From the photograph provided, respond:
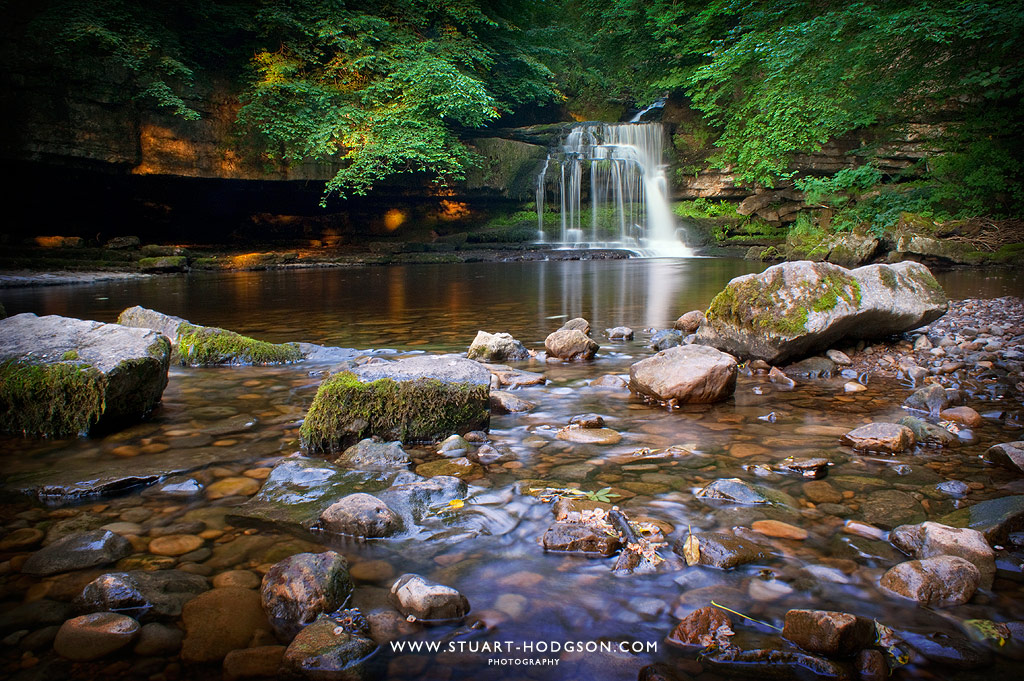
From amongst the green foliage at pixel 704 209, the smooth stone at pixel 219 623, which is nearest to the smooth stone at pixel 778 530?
the smooth stone at pixel 219 623

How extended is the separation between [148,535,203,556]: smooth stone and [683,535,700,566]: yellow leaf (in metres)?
1.64

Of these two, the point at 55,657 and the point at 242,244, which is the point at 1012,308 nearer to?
the point at 55,657

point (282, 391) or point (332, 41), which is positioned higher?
point (332, 41)

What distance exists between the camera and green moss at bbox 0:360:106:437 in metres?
2.98

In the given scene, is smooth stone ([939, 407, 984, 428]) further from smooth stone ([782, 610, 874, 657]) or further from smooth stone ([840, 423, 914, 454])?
smooth stone ([782, 610, 874, 657])

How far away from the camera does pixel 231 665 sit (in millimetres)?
1379

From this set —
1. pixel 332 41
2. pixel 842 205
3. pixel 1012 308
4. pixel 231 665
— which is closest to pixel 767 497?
pixel 231 665

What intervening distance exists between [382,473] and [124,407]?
1720 millimetres

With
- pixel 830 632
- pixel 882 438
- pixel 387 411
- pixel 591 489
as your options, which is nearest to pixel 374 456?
pixel 387 411

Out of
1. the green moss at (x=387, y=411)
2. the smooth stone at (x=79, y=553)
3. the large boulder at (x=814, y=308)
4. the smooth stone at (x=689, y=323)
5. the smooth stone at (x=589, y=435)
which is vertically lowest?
the smooth stone at (x=79, y=553)

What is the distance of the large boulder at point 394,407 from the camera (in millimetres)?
2859

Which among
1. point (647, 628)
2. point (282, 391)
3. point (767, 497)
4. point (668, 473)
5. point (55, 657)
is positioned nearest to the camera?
point (55, 657)

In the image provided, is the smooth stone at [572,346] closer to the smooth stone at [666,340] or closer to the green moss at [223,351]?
the smooth stone at [666,340]

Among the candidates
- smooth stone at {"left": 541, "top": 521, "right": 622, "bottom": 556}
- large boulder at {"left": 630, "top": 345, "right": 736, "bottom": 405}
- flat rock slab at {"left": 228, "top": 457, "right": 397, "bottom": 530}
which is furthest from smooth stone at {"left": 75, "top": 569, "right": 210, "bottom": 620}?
large boulder at {"left": 630, "top": 345, "right": 736, "bottom": 405}
